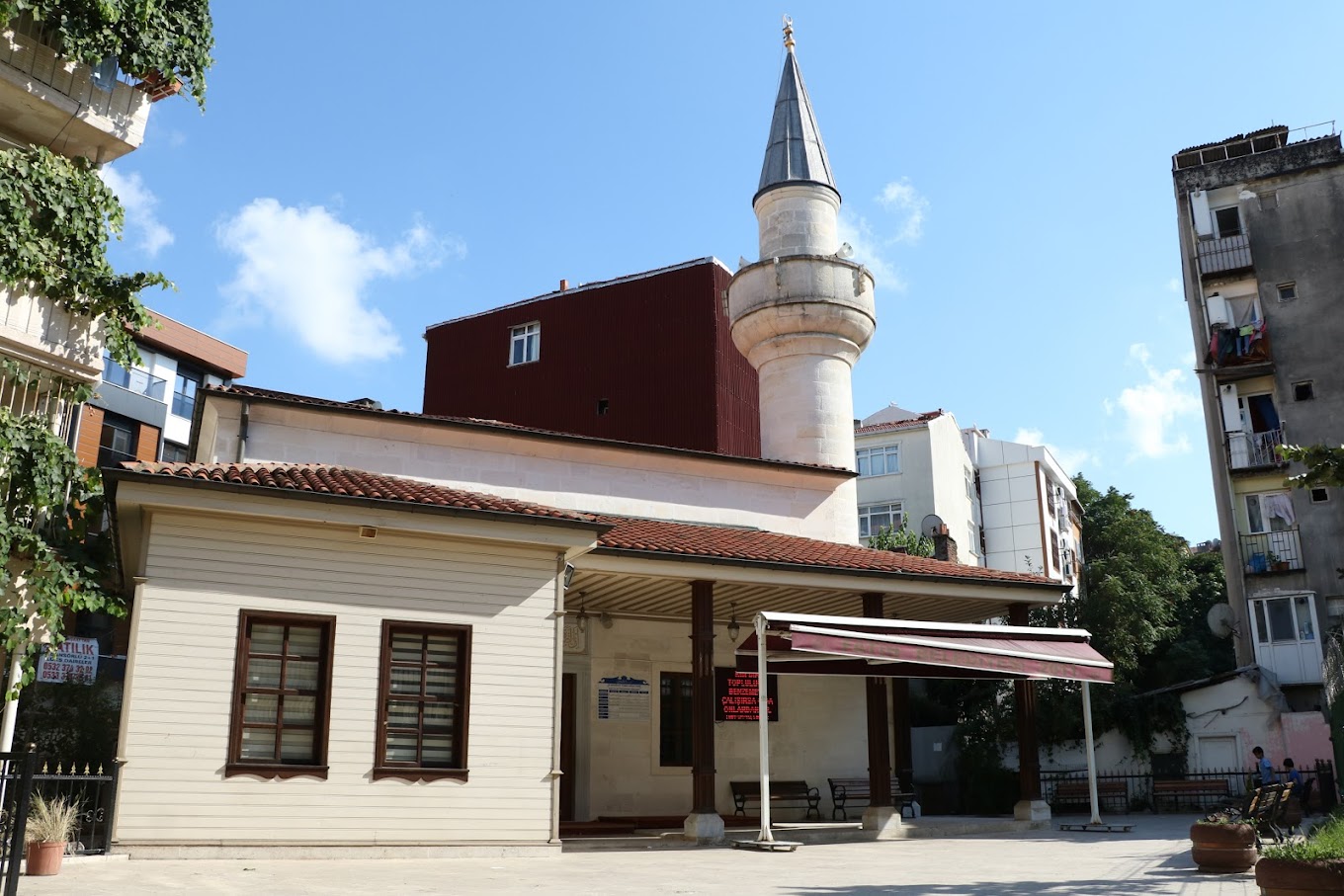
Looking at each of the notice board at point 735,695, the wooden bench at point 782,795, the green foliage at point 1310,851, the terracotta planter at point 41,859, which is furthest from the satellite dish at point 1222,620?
the terracotta planter at point 41,859

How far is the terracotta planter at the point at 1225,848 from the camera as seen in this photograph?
34.6 feet

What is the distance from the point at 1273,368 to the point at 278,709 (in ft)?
87.1

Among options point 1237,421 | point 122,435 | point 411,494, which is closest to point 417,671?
point 411,494

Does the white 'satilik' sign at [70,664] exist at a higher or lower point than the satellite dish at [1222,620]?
lower

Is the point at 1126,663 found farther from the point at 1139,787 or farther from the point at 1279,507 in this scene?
the point at 1279,507

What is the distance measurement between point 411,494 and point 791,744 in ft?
30.5

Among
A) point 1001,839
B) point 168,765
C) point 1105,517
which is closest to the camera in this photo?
point 168,765

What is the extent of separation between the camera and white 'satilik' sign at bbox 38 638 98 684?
19.7m

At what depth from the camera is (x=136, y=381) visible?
123 ft

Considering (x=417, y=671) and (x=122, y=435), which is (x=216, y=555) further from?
(x=122, y=435)

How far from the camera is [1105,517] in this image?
52469 mm

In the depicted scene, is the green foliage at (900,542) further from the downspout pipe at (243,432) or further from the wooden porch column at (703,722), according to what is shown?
the downspout pipe at (243,432)

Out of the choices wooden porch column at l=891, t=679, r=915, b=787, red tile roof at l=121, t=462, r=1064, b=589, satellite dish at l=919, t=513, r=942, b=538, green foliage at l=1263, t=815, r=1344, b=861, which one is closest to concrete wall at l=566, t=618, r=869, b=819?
wooden porch column at l=891, t=679, r=915, b=787

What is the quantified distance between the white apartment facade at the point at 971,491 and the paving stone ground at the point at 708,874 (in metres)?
26.7
